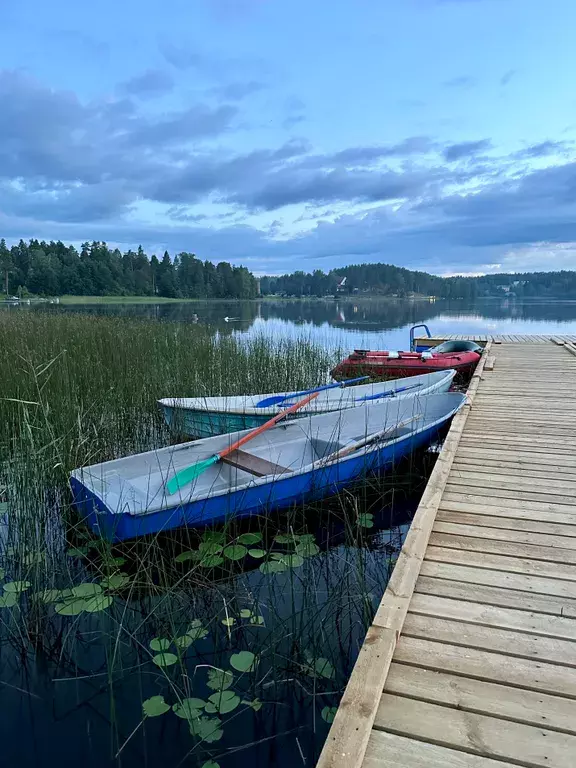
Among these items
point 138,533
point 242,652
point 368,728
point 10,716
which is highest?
point 368,728

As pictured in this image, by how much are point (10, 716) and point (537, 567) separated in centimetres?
229

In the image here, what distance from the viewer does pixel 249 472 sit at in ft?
11.6

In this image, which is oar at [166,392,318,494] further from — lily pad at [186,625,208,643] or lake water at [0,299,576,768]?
lily pad at [186,625,208,643]

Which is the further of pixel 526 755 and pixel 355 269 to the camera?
pixel 355 269

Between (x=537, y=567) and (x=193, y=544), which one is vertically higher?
(x=537, y=567)

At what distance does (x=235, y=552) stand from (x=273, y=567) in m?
0.27

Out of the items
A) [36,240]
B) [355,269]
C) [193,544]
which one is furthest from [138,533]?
[355,269]

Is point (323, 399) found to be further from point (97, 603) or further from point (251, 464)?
point (97, 603)

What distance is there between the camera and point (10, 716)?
77.4 inches

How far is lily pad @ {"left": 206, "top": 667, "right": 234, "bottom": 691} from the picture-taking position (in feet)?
6.39

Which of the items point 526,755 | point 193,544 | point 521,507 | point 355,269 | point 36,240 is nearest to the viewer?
point 526,755

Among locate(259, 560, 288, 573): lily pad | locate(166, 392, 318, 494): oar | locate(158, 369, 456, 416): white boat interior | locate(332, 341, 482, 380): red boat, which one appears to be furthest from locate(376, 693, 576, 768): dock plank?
locate(332, 341, 482, 380): red boat

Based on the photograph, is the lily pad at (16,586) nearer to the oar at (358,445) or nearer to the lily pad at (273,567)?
the lily pad at (273,567)

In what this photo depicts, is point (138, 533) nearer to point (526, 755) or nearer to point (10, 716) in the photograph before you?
point (10, 716)
